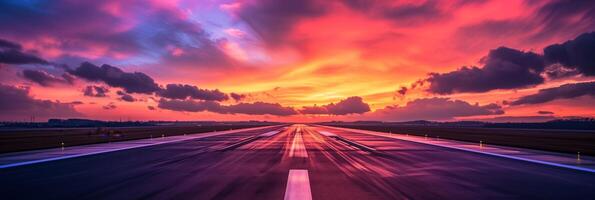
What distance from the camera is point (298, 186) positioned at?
10562 mm

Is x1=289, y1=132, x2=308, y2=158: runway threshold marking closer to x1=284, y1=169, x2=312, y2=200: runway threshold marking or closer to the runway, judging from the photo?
the runway

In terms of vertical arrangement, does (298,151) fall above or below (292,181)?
below

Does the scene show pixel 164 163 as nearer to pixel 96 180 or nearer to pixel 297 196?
pixel 96 180

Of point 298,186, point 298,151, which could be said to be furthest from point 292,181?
point 298,151

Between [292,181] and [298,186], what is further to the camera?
[292,181]

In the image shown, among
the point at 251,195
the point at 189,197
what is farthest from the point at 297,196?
the point at 189,197

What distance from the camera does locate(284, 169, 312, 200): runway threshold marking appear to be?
9.10 metres

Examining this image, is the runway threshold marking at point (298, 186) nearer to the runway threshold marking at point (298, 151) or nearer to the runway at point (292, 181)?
the runway at point (292, 181)

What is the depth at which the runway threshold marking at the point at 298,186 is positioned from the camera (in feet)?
29.9

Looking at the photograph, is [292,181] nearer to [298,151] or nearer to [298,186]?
[298,186]

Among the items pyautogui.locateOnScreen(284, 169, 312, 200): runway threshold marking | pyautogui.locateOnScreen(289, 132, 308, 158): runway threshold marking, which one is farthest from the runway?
pyautogui.locateOnScreen(289, 132, 308, 158): runway threshold marking

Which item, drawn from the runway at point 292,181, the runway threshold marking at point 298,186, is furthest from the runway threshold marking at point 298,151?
the runway threshold marking at point 298,186

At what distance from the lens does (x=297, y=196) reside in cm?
910

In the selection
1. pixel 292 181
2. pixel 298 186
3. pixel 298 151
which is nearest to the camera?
pixel 298 186
